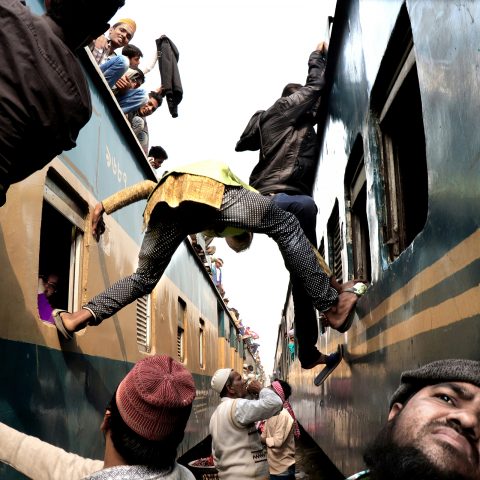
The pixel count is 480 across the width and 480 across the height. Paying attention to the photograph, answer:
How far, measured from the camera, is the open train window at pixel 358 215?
15.0ft

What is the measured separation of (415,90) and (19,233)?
220 centimetres

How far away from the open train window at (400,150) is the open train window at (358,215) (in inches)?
31.0

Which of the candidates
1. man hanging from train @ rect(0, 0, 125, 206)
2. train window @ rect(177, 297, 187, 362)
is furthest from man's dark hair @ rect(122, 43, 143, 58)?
man hanging from train @ rect(0, 0, 125, 206)

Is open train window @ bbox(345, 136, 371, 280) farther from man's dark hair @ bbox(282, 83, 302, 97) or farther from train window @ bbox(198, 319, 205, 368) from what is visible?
train window @ bbox(198, 319, 205, 368)

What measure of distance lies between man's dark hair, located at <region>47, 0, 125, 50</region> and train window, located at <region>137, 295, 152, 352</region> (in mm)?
4450

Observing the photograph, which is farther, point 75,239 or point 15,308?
point 75,239

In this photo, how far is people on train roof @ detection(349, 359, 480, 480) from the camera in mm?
1388

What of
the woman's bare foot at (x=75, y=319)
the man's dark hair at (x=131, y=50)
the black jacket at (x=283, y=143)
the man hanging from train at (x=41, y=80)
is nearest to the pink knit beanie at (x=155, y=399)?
the man hanging from train at (x=41, y=80)

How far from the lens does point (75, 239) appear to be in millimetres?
3900

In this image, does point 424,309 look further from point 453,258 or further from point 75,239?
point 75,239

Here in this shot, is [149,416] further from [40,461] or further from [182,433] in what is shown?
[40,461]

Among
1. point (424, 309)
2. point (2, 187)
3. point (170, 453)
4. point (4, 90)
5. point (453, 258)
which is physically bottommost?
point (170, 453)

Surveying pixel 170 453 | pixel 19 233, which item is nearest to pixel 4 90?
pixel 170 453

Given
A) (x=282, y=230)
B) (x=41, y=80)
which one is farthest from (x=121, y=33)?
(x=41, y=80)
